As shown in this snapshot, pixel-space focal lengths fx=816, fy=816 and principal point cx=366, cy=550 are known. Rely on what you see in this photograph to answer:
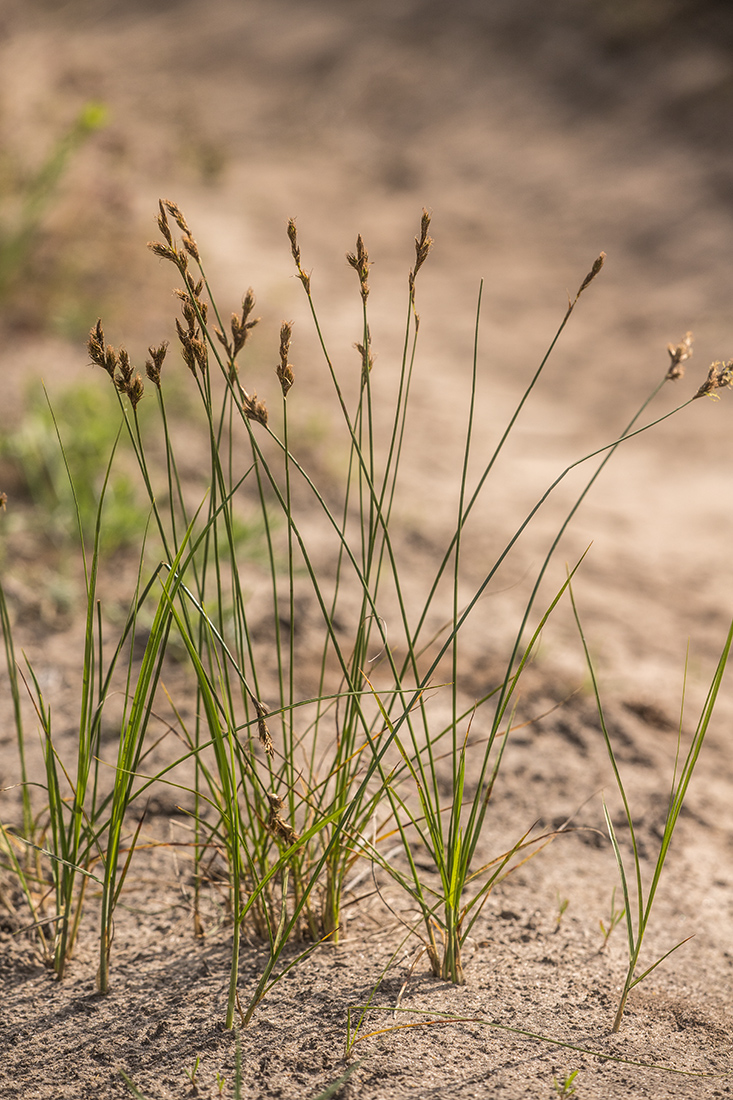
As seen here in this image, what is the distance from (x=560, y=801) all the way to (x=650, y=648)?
0.95m

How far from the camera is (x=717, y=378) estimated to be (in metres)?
0.90

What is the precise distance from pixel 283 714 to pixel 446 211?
21.3 feet

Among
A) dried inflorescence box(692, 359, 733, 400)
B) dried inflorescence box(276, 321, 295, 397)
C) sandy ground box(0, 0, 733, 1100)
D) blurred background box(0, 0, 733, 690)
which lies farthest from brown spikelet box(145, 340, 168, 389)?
blurred background box(0, 0, 733, 690)

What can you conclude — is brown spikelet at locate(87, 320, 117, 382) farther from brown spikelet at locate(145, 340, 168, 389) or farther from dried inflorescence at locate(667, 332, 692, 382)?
dried inflorescence at locate(667, 332, 692, 382)

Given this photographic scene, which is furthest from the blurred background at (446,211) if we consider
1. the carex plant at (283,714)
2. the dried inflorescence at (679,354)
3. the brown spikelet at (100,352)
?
the brown spikelet at (100,352)

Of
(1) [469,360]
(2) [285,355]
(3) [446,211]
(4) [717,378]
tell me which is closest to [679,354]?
(4) [717,378]

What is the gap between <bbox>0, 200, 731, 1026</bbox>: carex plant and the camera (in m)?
0.93

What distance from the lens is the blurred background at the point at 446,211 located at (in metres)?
3.46

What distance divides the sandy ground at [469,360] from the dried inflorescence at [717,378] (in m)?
0.19

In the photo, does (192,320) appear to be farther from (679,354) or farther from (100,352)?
(679,354)

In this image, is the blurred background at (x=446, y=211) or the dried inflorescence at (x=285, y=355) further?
the blurred background at (x=446, y=211)

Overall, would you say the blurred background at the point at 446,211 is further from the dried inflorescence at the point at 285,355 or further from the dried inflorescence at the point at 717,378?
the dried inflorescence at the point at 285,355

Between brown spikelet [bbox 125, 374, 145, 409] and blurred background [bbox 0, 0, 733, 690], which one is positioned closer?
brown spikelet [bbox 125, 374, 145, 409]

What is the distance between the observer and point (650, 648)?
102 inches
